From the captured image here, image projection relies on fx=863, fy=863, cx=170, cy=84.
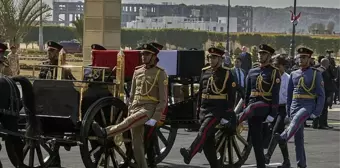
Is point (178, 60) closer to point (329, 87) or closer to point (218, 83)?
point (218, 83)

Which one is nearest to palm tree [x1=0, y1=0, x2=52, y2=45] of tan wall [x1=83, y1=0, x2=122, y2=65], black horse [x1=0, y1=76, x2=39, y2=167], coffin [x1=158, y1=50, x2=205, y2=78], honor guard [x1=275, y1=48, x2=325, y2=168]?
tan wall [x1=83, y1=0, x2=122, y2=65]

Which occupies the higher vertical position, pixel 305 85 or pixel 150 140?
pixel 305 85

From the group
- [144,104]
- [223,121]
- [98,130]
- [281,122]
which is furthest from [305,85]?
[98,130]

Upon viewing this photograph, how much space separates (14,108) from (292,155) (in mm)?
5860

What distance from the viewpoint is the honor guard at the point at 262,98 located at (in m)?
11.8

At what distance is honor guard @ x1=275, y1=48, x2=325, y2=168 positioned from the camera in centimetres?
1223

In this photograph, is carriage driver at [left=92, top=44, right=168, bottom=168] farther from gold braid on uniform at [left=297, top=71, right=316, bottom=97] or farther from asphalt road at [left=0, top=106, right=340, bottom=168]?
gold braid on uniform at [left=297, top=71, right=316, bottom=97]

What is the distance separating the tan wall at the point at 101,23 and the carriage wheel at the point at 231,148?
13125 millimetres

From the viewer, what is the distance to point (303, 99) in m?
12.3

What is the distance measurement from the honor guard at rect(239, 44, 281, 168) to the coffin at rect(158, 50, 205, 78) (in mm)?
973

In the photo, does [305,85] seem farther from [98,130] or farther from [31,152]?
[31,152]

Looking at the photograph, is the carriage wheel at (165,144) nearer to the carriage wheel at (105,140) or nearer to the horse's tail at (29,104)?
the carriage wheel at (105,140)

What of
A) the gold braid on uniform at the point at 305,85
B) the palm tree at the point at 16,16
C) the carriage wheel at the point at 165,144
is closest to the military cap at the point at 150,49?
the carriage wheel at the point at 165,144

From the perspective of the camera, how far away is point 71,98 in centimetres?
1127
